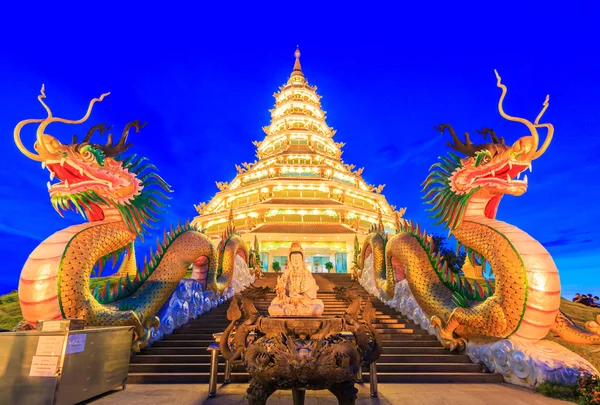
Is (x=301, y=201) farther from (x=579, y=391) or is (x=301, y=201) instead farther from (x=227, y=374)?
(x=579, y=391)

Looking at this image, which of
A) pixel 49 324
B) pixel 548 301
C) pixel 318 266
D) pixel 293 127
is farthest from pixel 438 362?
pixel 293 127

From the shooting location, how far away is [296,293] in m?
4.84

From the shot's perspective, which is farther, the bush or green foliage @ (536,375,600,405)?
the bush

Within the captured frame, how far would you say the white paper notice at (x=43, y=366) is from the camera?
4.24 m

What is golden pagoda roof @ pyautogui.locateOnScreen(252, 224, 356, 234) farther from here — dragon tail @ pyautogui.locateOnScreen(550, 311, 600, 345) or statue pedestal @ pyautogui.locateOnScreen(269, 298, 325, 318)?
statue pedestal @ pyautogui.locateOnScreen(269, 298, 325, 318)

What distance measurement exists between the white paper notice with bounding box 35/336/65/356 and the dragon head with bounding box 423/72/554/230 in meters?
7.11

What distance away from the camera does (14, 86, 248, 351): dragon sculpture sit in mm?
5789

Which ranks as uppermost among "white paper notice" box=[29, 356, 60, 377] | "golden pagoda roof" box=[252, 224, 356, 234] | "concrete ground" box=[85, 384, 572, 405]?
"golden pagoda roof" box=[252, 224, 356, 234]

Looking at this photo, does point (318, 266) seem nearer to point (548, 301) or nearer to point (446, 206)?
point (446, 206)

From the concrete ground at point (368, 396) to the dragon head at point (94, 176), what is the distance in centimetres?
345

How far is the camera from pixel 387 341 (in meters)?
7.42

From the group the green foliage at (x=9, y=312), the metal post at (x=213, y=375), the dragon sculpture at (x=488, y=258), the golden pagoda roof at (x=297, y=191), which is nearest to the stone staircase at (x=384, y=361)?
the dragon sculpture at (x=488, y=258)

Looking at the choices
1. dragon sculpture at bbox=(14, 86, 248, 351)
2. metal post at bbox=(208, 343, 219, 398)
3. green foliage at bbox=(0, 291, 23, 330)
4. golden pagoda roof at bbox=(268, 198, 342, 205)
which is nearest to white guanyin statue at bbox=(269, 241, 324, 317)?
metal post at bbox=(208, 343, 219, 398)

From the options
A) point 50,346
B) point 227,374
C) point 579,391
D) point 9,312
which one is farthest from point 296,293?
point 9,312
